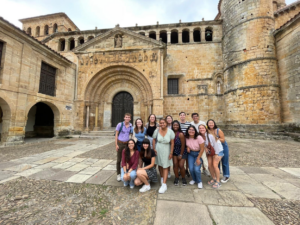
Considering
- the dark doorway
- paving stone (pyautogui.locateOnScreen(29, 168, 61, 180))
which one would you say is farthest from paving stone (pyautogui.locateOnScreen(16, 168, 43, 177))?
the dark doorway

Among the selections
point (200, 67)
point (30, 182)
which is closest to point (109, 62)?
point (200, 67)

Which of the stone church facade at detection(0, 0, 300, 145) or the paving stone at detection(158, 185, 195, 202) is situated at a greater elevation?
the stone church facade at detection(0, 0, 300, 145)

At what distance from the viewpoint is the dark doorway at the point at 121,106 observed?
12.9 m

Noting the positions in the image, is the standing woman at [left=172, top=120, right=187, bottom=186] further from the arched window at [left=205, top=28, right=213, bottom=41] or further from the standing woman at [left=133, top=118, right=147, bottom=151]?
the arched window at [left=205, top=28, right=213, bottom=41]

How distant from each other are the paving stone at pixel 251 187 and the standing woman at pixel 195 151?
0.94 meters

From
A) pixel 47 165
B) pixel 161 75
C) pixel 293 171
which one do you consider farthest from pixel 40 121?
pixel 293 171

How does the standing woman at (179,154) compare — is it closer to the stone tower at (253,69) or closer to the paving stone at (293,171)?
the paving stone at (293,171)

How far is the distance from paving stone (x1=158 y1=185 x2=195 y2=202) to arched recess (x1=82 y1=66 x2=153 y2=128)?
8.91 metres

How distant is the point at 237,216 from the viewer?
80.8 inches

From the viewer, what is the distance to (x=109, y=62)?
11.7 meters

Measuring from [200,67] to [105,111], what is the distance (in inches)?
403

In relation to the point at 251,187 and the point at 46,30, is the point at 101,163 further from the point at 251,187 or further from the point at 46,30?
the point at 46,30

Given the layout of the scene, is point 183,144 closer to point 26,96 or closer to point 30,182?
point 30,182

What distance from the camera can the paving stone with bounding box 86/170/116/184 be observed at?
10.8 feet
